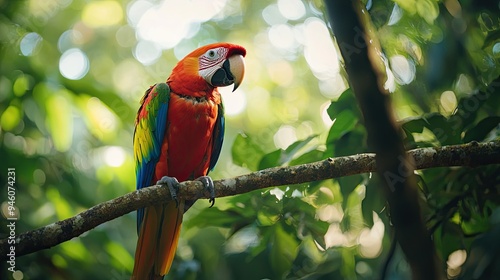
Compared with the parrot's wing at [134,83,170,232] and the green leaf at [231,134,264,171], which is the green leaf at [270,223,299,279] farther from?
the parrot's wing at [134,83,170,232]

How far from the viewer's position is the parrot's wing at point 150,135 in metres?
2.31

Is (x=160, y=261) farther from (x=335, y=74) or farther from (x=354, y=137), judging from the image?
(x=335, y=74)

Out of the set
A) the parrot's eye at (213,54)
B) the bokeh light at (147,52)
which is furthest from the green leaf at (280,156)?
the bokeh light at (147,52)

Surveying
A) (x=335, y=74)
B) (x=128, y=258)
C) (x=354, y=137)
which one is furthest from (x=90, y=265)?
(x=335, y=74)

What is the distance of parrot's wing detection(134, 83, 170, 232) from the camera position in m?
2.31

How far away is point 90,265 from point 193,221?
0.75 metres

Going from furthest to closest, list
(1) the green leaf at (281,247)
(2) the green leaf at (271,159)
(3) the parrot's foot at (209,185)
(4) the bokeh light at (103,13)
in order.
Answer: (4) the bokeh light at (103,13) → (1) the green leaf at (281,247) → (2) the green leaf at (271,159) → (3) the parrot's foot at (209,185)

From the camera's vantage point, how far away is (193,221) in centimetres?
221

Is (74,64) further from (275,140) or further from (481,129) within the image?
Answer: (481,129)

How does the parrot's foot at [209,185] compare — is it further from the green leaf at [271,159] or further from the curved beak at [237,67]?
the curved beak at [237,67]

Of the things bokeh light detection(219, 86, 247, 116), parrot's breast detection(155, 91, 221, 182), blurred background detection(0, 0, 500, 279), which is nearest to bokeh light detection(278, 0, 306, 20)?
blurred background detection(0, 0, 500, 279)

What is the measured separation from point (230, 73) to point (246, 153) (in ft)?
1.37

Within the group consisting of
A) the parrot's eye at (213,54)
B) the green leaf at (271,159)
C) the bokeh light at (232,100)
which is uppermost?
the parrot's eye at (213,54)

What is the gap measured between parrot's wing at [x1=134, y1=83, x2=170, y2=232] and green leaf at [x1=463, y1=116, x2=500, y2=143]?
48.5 inches
